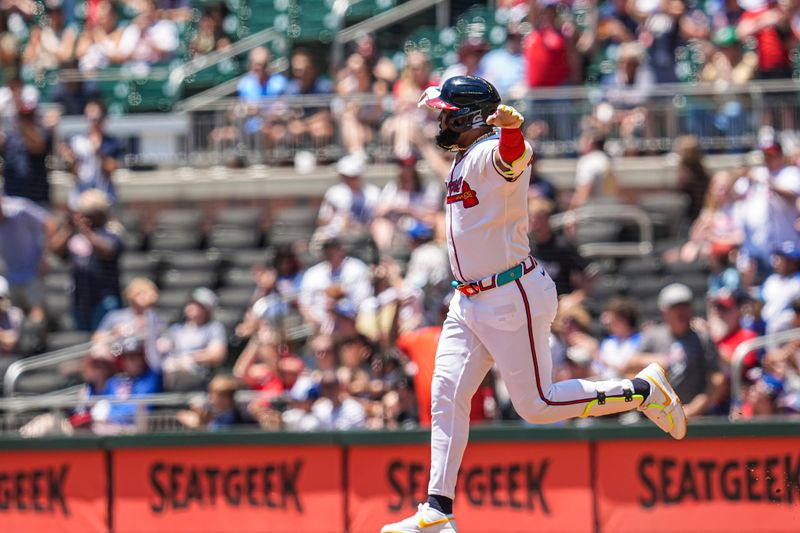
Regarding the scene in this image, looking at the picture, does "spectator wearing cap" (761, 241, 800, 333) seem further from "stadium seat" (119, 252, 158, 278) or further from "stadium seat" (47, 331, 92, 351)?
"stadium seat" (119, 252, 158, 278)

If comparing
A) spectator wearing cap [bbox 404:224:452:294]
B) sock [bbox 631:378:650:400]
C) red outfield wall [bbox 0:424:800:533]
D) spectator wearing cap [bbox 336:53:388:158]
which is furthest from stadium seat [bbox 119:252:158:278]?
sock [bbox 631:378:650:400]

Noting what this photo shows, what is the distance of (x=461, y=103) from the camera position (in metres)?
7.50

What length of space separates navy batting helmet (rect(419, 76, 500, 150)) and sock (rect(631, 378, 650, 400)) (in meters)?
1.50

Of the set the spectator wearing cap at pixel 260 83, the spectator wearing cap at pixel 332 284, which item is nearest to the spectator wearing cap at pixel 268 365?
the spectator wearing cap at pixel 332 284

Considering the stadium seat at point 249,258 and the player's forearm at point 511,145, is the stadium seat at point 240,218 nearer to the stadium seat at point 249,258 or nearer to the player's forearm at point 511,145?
the stadium seat at point 249,258

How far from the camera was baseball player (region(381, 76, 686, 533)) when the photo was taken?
7434 mm

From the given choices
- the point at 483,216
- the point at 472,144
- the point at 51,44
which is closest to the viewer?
the point at 483,216

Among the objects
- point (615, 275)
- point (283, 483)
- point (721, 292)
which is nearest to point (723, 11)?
point (615, 275)

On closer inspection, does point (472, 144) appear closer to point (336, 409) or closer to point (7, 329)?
point (336, 409)

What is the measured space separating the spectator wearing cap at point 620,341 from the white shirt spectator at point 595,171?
2.56 m

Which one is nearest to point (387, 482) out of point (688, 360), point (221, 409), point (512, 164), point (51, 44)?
point (221, 409)

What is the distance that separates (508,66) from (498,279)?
8.10 metres

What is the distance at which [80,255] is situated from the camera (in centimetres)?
1410

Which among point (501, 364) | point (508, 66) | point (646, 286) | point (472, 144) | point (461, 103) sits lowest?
point (501, 364)
